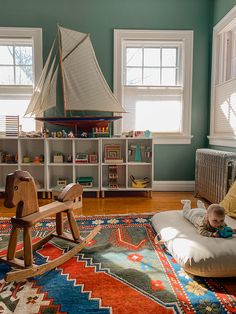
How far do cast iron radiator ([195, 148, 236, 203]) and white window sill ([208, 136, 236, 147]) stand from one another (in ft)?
0.77

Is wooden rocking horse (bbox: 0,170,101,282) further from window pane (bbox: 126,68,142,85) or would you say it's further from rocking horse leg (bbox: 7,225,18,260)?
window pane (bbox: 126,68,142,85)

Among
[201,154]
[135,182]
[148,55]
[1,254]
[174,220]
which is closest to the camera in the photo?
[1,254]

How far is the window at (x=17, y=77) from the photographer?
→ 3.84 metres

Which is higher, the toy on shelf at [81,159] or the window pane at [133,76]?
the window pane at [133,76]

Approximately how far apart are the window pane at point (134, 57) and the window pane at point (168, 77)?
16.3 inches

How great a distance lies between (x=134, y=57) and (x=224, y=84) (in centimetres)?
139

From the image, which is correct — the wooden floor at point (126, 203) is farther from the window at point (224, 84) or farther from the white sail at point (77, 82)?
the white sail at point (77, 82)

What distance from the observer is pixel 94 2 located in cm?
377

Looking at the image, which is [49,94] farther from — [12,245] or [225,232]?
[225,232]

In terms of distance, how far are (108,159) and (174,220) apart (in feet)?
5.72

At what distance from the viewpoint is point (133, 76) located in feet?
12.9

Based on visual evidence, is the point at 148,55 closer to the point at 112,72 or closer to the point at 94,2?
the point at 112,72

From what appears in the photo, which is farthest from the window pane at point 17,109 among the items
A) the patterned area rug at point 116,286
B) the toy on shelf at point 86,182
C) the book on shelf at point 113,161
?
the patterned area rug at point 116,286

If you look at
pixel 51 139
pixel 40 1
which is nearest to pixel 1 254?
pixel 51 139
